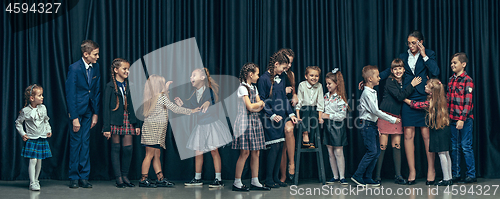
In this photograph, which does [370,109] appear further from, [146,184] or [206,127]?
[146,184]

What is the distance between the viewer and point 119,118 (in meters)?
3.85

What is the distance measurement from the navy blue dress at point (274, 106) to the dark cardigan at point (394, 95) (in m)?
1.01

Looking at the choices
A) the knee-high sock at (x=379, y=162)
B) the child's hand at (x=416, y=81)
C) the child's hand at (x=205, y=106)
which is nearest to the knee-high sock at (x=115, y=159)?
the child's hand at (x=205, y=106)

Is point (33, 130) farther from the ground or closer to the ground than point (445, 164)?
farther from the ground

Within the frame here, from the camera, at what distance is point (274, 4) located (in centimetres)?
454

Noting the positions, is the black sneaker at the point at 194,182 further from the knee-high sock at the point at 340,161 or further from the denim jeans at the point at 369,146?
the denim jeans at the point at 369,146

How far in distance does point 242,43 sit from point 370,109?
4.89ft

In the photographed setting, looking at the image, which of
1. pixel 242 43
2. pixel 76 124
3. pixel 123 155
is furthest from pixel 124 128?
pixel 242 43

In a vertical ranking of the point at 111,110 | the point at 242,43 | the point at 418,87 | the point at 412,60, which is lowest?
the point at 111,110

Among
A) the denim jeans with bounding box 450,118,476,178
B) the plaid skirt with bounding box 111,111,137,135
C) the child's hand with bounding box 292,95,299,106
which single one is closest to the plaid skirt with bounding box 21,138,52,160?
the plaid skirt with bounding box 111,111,137,135

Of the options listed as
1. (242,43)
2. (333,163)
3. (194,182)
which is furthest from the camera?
(242,43)

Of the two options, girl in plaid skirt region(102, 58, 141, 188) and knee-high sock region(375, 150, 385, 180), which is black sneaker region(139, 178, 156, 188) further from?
knee-high sock region(375, 150, 385, 180)

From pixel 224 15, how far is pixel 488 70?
9.56 feet

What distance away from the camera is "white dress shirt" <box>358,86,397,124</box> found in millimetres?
3877
